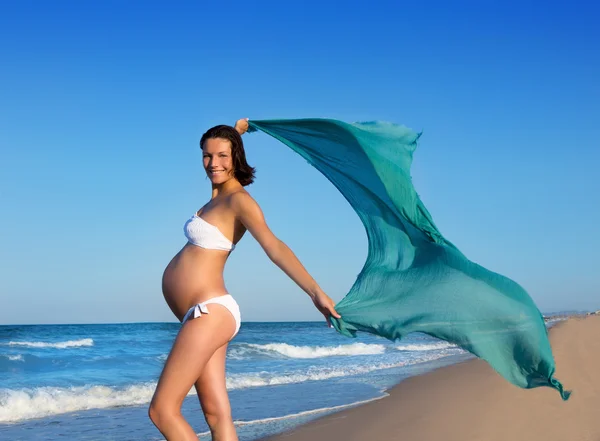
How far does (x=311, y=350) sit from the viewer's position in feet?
72.1

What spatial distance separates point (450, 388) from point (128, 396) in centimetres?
467

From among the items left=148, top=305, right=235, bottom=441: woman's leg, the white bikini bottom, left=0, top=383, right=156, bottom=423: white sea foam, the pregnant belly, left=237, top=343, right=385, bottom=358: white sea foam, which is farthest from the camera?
left=237, top=343, right=385, bottom=358: white sea foam

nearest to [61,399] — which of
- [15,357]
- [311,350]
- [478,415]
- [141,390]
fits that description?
[141,390]

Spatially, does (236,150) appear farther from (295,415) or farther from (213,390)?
(295,415)

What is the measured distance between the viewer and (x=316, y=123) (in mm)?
4324

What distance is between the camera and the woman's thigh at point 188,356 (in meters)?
3.29

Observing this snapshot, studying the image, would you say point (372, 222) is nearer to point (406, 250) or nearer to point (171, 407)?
point (406, 250)

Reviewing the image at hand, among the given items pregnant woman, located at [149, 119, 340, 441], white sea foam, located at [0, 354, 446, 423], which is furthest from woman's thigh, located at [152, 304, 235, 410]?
white sea foam, located at [0, 354, 446, 423]

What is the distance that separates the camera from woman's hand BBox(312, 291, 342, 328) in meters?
3.44

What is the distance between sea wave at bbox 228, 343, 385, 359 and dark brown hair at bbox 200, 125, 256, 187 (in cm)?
1463

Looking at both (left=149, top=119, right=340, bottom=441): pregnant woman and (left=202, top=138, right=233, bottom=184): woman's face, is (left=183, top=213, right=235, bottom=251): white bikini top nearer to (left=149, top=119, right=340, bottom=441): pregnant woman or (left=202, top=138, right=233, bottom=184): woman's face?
(left=149, top=119, right=340, bottom=441): pregnant woman

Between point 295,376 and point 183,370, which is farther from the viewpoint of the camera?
point 295,376

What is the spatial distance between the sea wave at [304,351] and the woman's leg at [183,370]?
14872 mm

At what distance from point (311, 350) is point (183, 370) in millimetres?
19015
